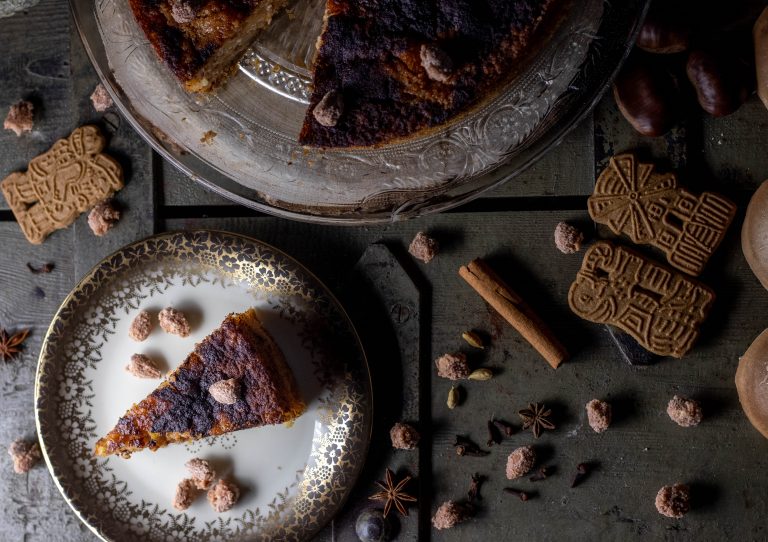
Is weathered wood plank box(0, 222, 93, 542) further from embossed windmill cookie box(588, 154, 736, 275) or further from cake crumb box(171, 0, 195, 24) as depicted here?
embossed windmill cookie box(588, 154, 736, 275)

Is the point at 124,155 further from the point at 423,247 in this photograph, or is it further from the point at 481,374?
the point at 481,374

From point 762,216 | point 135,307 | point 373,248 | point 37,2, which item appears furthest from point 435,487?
point 37,2

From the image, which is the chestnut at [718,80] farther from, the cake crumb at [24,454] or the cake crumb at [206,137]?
the cake crumb at [24,454]

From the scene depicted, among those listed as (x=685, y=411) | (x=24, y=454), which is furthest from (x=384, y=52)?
(x=24, y=454)

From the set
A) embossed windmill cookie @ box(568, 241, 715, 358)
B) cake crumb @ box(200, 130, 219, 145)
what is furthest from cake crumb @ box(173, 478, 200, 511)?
embossed windmill cookie @ box(568, 241, 715, 358)

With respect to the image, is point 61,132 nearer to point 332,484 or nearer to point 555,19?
point 332,484

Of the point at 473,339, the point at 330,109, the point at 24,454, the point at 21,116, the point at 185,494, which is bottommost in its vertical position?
the point at 24,454

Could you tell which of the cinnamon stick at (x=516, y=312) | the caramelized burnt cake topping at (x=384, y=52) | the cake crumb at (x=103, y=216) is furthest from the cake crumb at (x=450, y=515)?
the cake crumb at (x=103, y=216)

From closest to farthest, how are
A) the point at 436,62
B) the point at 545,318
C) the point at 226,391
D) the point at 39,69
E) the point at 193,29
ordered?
the point at 436,62, the point at 193,29, the point at 226,391, the point at 545,318, the point at 39,69
